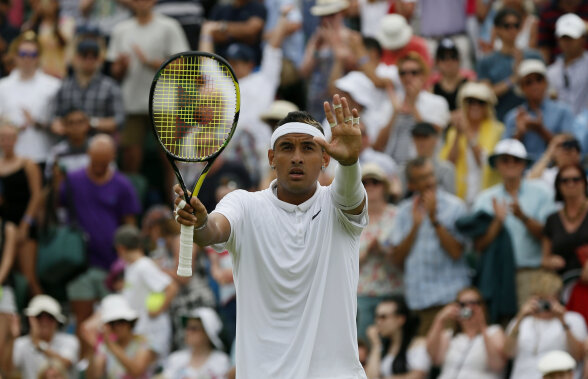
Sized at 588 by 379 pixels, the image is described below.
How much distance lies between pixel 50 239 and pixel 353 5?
509 centimetres

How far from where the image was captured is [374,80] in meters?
14.8

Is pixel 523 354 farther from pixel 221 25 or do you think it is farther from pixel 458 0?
pixel 221 25

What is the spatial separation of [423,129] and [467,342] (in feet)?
8.69

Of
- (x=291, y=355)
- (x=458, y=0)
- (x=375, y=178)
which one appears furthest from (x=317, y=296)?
(x=458, y=0)

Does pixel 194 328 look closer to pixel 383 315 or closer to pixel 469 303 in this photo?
pixel 383 315

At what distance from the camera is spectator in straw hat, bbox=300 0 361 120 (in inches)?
618

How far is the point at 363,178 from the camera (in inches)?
503

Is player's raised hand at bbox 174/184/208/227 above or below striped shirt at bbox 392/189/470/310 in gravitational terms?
above

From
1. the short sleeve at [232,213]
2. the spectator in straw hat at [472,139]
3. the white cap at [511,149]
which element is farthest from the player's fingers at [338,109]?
the spectator in straw hat at [472,139]

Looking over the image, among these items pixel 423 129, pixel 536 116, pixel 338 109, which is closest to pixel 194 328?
pixel 423 129

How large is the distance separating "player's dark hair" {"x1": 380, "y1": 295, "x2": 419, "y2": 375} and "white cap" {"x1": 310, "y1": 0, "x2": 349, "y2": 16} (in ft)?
15.6

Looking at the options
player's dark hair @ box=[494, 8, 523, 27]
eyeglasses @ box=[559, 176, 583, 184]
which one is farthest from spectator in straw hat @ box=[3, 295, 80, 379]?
player's dark hair @ box=[494, 8, 523, 27]

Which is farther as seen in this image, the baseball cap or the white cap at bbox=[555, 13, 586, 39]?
the white cap at bbox=[555, 13, 586, 39]

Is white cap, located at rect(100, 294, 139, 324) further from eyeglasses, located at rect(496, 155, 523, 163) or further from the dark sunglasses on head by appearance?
the dark sunglasses on head
